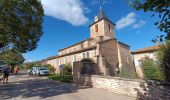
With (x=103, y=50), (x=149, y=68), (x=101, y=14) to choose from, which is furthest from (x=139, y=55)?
(x=101, y=14)

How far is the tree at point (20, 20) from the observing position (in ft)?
49.8

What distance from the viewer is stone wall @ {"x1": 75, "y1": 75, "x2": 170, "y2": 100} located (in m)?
8.92

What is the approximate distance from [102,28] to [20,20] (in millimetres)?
31234

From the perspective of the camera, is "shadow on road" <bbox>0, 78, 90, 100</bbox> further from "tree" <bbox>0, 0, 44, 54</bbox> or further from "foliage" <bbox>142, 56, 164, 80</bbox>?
"foliage" <bbox>142, 56, 164, 80</bbox>

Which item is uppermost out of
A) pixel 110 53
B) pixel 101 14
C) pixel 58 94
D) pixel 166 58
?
pixel 101 14

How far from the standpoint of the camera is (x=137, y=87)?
35.1 ft

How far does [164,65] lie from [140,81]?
579 centimetres

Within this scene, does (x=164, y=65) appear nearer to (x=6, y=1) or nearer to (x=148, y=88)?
(x=148, y=88)

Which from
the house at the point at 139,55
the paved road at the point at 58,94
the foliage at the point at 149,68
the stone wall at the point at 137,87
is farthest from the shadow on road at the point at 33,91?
the house at the point at 139,55

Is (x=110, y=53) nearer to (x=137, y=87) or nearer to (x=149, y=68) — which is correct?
(x=149, y=68)

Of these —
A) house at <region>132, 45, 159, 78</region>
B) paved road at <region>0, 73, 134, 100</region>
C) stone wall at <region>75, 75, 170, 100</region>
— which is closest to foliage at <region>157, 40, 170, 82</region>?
stone wall at <region>75, 75, 170, 100</region>

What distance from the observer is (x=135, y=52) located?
3697 cm

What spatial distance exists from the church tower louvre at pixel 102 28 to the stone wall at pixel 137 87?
31776 millimetres

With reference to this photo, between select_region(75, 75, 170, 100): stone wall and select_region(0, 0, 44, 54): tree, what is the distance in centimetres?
901
